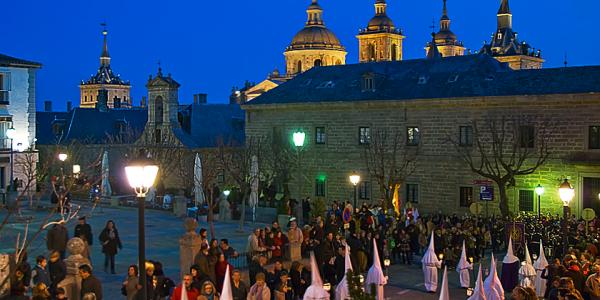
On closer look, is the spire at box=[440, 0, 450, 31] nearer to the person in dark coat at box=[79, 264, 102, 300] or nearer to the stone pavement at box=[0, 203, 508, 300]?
the stone pavement at box=[0, 203, 508, 300]

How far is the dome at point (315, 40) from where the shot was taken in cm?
10106

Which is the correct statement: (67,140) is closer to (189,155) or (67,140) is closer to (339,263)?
(189,155)

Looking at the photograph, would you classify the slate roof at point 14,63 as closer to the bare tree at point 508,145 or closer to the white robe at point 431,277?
the bare tree at point 508,145

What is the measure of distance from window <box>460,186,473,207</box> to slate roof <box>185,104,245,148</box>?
1935 centimetres

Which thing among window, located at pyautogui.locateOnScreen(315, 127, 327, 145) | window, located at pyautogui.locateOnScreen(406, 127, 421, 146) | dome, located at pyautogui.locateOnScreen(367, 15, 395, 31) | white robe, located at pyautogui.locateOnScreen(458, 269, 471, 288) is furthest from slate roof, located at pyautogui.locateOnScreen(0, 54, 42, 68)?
dome, located at pyautogui.locateOnScreen(367, 15, 395, 31)

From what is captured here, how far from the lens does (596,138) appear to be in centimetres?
3300

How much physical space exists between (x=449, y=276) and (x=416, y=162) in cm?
1673

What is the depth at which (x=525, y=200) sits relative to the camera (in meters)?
34.8

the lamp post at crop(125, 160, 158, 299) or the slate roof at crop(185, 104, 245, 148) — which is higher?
the slate roof at crop(185, 104, 245, 148)

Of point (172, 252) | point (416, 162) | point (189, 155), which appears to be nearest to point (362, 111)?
point (416, 162)

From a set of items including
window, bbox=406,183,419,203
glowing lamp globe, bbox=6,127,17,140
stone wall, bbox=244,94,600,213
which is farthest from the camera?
glowing lamp globe, bbox=6,127,17,140

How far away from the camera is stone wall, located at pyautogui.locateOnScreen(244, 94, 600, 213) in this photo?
1320 inches

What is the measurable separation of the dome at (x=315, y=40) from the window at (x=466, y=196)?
6600 cm

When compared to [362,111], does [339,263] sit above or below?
below
